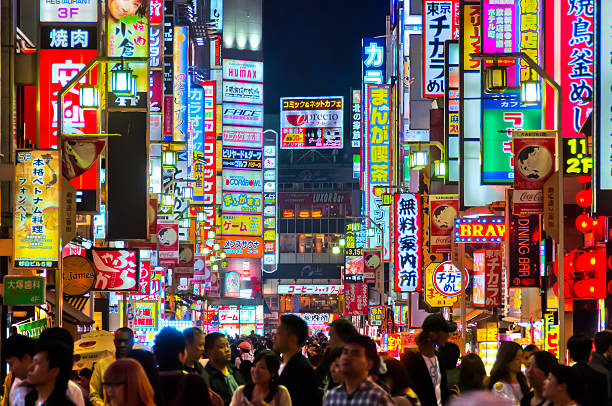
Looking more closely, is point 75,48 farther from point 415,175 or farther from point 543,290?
point 415,175

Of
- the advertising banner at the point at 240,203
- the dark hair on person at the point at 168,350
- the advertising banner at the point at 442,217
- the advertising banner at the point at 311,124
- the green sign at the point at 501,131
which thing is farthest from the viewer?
the advertising banner at the point at 311,124

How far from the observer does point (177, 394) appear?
274 inches

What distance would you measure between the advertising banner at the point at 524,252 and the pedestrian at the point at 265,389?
43.1ft

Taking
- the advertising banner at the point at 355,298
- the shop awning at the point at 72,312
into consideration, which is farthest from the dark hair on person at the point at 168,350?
the advertising banner at the point at 355,298

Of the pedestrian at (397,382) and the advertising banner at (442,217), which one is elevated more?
the advertising banner at (442,217)

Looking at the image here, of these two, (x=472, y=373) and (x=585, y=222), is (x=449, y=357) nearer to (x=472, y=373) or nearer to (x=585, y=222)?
(x=472, y=373)

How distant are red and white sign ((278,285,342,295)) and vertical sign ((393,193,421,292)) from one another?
53284mm

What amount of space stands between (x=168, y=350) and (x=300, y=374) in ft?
4.58

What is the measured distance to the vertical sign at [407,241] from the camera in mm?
31125

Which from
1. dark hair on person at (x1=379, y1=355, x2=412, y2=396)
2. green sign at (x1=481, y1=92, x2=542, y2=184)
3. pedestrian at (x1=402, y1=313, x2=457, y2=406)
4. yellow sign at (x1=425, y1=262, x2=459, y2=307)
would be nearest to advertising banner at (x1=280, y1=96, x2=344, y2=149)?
yellow sign at (x1=425, y1=262, x2=459, y2=307)

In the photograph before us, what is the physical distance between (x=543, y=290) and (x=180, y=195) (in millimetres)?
19847

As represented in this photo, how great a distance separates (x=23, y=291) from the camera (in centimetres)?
1684

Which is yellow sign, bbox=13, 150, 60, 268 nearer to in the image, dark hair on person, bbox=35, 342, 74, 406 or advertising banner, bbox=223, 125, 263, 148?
dark hair on person, bbox=35, 342, 74, 406

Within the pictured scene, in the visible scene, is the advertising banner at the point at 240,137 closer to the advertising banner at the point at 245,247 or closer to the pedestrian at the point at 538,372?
the advertising banner at the point at 245,247
